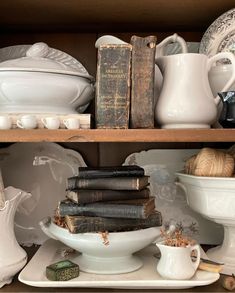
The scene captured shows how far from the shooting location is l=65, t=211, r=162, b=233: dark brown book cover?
703 millimetres

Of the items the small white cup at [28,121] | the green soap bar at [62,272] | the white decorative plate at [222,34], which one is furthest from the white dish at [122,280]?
the white decorative plate at [222,34]

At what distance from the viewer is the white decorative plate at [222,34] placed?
83 centimetres

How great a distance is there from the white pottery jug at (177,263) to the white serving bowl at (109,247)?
43mm

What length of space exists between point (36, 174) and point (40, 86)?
0.28 metres

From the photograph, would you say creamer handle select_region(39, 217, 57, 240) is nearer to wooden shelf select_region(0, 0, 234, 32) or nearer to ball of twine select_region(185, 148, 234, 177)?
ball of twine select_region(185, 148, 234, 177)

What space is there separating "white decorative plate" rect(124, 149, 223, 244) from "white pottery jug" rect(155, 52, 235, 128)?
0.67ft

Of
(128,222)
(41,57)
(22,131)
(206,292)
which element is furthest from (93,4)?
(206,292)

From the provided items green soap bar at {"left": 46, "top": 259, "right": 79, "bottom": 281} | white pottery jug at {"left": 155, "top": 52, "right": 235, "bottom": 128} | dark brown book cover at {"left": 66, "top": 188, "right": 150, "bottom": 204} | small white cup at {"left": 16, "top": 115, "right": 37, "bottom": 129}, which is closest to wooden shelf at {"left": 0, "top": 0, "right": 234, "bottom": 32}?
white pottery jug at {"left": 155, "top": 52, "right": 235, "bottom": 128}

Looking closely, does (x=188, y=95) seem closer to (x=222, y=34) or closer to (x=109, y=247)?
(x=222, y=34)

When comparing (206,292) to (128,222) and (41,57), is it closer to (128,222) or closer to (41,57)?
(128,222)

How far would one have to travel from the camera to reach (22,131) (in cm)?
69

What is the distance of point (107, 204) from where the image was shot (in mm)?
718

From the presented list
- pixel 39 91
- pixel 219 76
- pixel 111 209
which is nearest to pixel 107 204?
pixel 111 209

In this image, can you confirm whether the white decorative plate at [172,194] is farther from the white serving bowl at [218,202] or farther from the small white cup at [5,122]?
the small white cup at [5,122]
